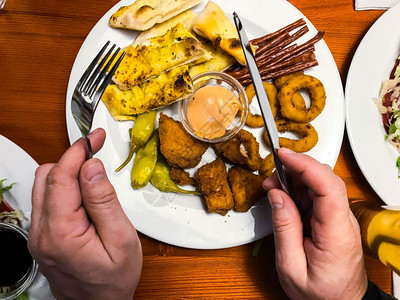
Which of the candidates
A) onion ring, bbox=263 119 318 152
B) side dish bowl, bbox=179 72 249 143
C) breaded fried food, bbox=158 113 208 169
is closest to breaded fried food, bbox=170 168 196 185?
breaded fried food, bbox=158 113 208 169

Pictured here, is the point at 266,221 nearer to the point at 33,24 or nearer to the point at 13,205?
the point at 13,205

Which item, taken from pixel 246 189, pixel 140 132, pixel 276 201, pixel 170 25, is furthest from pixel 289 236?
pixel 170 25

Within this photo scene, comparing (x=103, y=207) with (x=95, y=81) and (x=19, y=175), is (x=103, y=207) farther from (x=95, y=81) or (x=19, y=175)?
(x=19, y=175)

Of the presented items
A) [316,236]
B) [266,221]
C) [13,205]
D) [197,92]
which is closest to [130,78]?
[197,92]

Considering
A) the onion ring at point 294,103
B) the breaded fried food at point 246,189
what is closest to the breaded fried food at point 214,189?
the breaded fried food at point 246,189

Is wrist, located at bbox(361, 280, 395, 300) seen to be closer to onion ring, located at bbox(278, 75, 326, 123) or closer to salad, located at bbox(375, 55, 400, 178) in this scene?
salad, located at bbox(375, 55, 400, 178)

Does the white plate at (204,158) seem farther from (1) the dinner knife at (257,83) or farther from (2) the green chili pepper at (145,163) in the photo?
(1) the dinner knife at (257,83)

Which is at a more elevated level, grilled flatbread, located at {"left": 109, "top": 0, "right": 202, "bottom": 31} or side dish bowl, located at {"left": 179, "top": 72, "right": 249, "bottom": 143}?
grilled flatbread, located at {"left": 109, "top": 0, "right": 202, "bottom": 31}
